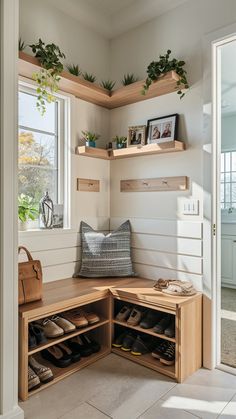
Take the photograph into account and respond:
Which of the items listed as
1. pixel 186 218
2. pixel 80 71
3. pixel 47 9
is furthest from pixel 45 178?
pixel 47 9

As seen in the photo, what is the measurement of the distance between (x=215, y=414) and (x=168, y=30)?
268 cm

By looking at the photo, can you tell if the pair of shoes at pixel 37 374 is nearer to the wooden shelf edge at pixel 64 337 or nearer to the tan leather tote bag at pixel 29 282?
the wooden shelf edge at pixel 64 337

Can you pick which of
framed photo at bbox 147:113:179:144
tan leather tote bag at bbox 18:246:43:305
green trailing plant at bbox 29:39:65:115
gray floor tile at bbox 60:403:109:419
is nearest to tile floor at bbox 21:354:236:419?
gray floor tile at bbox 60:403:109:419

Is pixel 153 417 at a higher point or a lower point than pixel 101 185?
lower

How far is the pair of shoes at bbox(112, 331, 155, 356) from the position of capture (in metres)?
2.29

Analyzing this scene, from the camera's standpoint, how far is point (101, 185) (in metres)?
2.88

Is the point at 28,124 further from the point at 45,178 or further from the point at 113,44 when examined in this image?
the point at 113,44

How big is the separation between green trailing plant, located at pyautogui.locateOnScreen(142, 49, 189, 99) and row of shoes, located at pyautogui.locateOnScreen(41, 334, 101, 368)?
Result: 1.97m

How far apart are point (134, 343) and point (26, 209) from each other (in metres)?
1.28

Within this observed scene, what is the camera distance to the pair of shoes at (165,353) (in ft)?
6.96

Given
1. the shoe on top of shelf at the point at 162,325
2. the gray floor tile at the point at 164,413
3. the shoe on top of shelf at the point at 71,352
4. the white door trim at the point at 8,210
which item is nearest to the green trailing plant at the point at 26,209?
the white door trim at the point at 8,210

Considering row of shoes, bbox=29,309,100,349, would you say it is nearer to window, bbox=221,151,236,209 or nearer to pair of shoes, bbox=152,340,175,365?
pair of shoes, bbox=152,340,175,365

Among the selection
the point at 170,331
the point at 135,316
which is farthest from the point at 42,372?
the point at 170,331

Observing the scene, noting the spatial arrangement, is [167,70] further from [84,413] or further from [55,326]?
[84,413]
